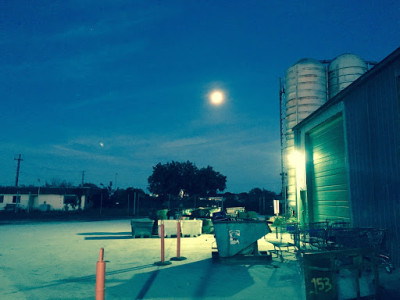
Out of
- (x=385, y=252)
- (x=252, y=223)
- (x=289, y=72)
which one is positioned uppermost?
(x=289, y=72)

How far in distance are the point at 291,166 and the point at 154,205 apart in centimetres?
3084

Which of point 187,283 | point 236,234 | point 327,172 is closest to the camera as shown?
point 187,283

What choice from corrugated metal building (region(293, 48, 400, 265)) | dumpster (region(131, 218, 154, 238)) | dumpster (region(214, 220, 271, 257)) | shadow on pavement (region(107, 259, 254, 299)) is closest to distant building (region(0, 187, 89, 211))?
dumpster (region(131, 218, 154, 238))

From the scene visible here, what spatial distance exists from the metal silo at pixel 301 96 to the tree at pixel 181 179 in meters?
35.0

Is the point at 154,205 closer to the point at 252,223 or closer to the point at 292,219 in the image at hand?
the point at 292,219

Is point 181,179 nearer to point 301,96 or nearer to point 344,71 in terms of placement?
point 301,96

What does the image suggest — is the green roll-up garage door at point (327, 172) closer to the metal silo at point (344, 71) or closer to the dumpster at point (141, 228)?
the metal silo at point (344, 71)

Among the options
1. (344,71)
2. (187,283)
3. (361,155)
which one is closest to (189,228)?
(187,283)

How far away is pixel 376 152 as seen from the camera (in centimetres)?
873

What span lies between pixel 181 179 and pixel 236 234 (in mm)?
43490

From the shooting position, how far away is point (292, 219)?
16.6 meters

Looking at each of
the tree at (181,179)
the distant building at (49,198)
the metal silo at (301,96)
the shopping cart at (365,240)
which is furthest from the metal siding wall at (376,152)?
the distant building at (49,198)

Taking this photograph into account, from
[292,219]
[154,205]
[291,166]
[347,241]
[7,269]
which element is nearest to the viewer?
[347,241]

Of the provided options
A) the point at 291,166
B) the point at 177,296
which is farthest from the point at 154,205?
the point at 177,296
